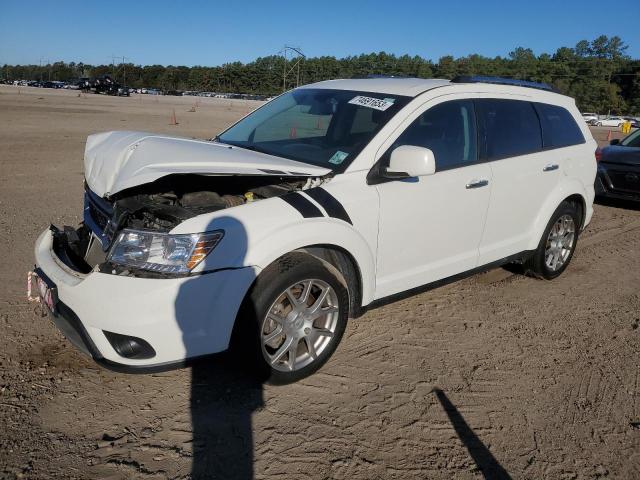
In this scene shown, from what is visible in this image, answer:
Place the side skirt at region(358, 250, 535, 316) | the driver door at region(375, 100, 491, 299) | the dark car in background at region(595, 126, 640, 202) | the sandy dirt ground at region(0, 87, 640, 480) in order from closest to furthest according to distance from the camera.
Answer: the sandy dirt ground at region(0, 87, 640, 480), the driver door at region(375, 100, 491, 299), the side skirt at region(358, 250, 535, 316), the dark car in background at region(595, 126, 640, 202)

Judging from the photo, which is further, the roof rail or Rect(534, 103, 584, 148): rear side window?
Rect(534, 103, 584, 148): rear side window

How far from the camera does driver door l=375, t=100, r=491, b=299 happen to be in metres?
3.74

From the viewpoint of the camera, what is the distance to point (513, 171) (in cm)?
457

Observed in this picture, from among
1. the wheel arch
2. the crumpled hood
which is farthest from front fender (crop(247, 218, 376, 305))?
the wheel arch

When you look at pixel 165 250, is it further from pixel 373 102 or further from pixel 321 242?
pixel 373 102

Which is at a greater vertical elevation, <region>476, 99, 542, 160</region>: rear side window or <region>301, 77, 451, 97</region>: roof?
<region>301, 77, 451, 97</region>: roof

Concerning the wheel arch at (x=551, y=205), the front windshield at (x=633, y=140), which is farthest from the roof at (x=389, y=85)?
the front windshield at (x=633, y=140)

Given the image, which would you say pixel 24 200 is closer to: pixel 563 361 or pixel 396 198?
pixel 396 198

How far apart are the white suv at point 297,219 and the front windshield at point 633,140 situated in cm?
604

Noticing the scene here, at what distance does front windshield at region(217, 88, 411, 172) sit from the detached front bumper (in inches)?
47.1

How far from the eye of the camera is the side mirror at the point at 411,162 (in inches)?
135

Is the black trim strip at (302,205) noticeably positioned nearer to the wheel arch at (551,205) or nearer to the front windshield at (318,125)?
the front windshield at (318,125)

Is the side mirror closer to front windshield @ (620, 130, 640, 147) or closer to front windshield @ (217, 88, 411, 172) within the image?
front windshield @ (217, 88, 411, 172)

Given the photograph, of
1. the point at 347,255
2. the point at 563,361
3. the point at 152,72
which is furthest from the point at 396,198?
the point at 152,72
